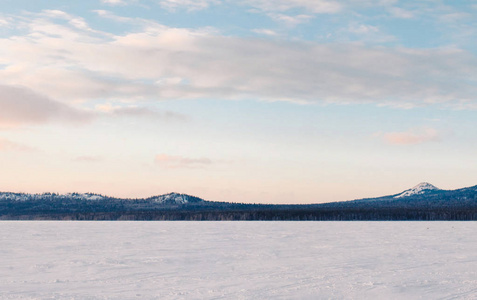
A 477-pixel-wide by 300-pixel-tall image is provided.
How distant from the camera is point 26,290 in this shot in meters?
18.5

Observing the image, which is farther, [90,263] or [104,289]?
[90,263]

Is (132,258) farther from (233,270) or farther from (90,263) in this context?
(233,270)

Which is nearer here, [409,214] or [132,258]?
[132,258]

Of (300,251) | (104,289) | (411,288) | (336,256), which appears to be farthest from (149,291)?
(300,251)

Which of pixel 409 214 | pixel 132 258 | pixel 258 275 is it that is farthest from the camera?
pixel 409 214

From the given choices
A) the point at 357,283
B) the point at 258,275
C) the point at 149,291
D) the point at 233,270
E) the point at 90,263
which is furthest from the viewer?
the point at 90,263

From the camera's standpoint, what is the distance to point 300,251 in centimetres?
3434

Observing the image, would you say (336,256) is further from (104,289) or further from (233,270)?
(104,289)

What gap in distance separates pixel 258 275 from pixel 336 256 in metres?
9.61

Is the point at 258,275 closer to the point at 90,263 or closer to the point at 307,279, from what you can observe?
the point at 307,279

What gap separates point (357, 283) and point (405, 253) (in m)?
13.8

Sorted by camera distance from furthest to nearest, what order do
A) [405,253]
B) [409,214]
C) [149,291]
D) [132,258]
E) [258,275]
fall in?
[409,214] < [405,253] < [132,258] < [258,275] < [149,291]

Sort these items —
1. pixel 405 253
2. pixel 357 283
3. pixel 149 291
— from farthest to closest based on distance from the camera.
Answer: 1. pixel 405 253
2. pixel 357 283
3. pixel 149 291

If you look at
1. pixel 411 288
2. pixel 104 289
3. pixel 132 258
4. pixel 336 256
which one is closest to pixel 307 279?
pixel 411 288
